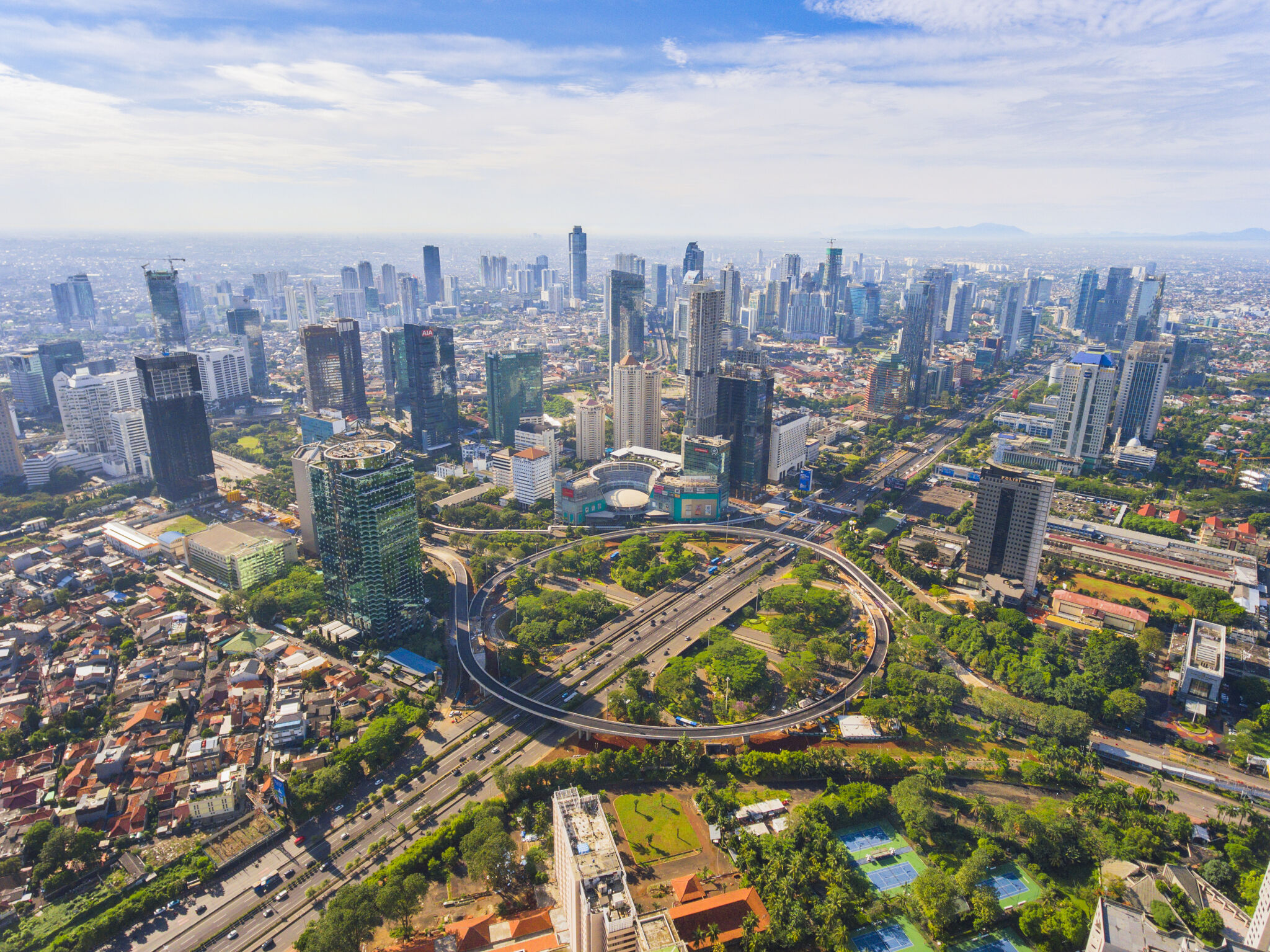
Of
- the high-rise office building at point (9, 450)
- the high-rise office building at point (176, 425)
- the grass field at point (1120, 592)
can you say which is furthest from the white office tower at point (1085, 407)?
the high-rise office building at point (9, 450)

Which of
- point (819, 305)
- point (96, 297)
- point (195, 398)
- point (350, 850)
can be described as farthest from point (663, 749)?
point (96, 297)

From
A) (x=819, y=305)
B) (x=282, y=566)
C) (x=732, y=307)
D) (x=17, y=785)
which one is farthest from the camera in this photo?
(x=819, y=305)

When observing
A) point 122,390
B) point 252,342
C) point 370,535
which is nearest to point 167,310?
point 252,342

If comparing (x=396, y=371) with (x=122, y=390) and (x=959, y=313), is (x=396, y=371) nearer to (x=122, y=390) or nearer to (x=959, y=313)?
(x=122, y=390)

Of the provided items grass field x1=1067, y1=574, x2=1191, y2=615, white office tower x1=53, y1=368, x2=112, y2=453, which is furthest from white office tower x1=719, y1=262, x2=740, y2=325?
white office tower x1=53, y1=368, x2=112, y2=453

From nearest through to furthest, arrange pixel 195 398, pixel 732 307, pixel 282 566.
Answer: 1. pixel 282 566
2. pixel 195 398
3. pixel 732 307

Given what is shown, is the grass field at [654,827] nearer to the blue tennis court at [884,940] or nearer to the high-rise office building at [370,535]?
the blue tennis court at [884,940]

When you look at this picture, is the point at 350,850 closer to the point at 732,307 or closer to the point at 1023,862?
the point at 1023,862
